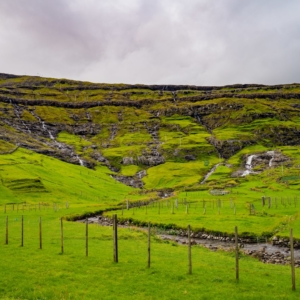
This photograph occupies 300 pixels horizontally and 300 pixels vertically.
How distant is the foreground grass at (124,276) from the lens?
22.2 meters

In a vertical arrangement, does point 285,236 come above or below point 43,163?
below

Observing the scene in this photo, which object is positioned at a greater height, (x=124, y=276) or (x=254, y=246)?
(x=124, y=276)

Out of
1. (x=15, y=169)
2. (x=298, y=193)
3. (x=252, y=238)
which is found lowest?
(x=252, y=238)

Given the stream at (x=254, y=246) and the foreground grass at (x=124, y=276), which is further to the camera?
the stream at (x=254, y=246)

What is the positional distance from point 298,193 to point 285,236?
210 feet

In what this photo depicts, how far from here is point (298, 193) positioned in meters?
107

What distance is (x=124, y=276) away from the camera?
26.0m

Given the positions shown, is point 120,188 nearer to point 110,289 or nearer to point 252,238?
point 252,238

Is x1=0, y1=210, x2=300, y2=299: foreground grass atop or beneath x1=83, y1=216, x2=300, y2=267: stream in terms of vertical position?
atop

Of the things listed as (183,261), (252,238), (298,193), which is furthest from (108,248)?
(298,193)

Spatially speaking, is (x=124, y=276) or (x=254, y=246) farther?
(x=254, y=246)

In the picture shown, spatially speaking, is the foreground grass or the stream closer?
the foreground grass

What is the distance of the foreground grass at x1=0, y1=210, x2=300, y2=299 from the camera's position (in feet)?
72.7

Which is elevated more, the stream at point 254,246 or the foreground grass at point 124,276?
the foreground grass at point 124,276
